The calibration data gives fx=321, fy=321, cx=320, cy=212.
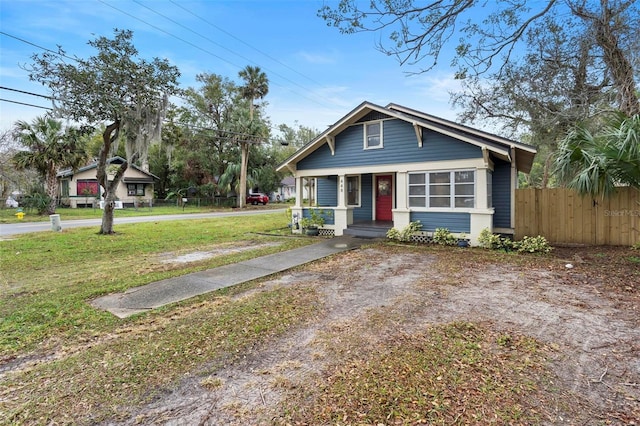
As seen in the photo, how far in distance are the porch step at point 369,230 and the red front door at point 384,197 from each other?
94 cm

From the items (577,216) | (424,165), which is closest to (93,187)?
(424,165)

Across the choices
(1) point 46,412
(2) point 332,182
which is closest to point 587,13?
(2) point 332,182

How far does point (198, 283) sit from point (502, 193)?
9.44 metres

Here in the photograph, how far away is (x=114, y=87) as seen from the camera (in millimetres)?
10398

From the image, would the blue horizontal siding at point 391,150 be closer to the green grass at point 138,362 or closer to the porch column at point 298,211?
the porch column at point 298,211

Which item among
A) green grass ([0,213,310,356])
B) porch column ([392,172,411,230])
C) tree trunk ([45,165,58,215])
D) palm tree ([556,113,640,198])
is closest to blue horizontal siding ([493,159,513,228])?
palm tree ([556,113,640,198])

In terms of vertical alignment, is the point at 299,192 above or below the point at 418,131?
below

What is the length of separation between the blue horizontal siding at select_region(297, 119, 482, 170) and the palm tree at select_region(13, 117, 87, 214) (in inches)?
688

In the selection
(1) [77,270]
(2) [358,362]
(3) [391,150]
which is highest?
(3) [391,150]

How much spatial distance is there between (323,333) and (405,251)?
557 cm

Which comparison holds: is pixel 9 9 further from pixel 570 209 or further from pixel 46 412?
pixel 570 209

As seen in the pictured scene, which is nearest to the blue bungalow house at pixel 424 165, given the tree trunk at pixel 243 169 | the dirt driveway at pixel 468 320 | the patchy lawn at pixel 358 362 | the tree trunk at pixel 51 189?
the dirt driveway at pixel 468 320

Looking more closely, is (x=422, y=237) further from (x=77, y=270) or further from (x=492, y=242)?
(x=77, y=270)

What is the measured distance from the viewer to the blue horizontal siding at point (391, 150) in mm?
9585
